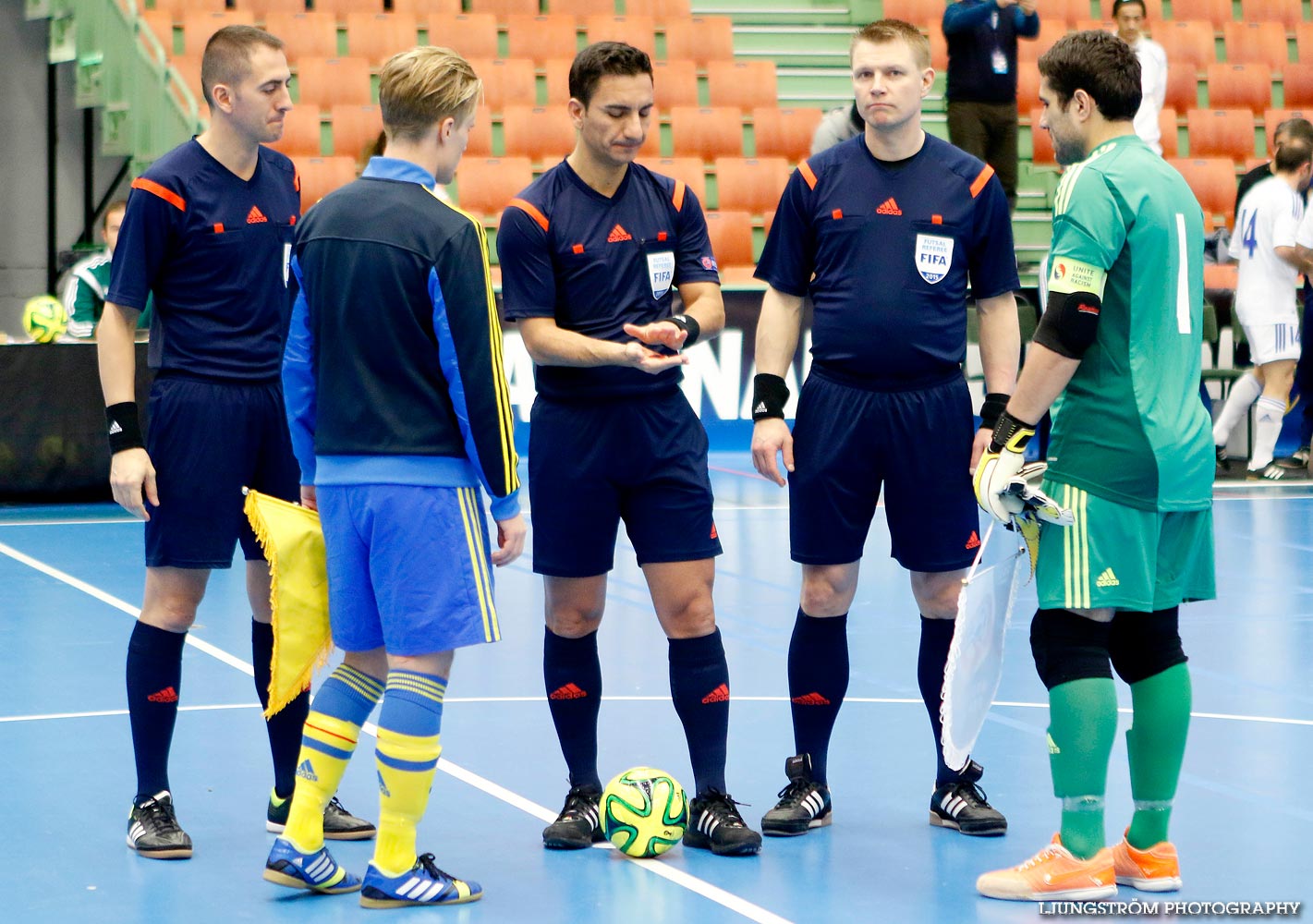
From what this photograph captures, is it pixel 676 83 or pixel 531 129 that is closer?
pixel 531 129

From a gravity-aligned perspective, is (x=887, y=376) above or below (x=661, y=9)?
below

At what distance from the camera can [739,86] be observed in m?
15.5

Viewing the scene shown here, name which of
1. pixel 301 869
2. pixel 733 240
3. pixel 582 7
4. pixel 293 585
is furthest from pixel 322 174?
pixel 301 869

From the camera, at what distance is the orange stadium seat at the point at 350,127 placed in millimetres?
13719

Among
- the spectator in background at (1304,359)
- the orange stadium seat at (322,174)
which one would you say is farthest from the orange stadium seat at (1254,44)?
the orange stadium seat at (322,174)

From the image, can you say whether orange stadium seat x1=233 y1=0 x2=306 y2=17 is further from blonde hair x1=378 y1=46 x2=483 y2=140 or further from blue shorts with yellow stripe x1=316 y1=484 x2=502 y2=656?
blue shorts with yellow stripe x1=316 y1=484 x2=502 y2=656

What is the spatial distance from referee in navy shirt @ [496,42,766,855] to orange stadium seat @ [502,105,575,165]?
992 cm

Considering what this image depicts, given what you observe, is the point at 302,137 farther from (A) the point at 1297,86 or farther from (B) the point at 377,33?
(A) the point at 1297,86

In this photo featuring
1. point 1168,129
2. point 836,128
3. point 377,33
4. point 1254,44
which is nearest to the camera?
point 836,128

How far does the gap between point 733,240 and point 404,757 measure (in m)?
10.5

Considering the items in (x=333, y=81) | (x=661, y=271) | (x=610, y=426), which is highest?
(x=333, y=81)

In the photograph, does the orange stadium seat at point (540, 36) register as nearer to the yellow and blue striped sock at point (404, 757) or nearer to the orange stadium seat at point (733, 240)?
the orange stadium seat at point (733, 240)

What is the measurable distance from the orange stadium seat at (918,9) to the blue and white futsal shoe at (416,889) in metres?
13.5

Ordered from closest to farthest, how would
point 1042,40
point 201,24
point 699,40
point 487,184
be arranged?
point 487,184
point 201,24
point 699,40
point 1042,40
